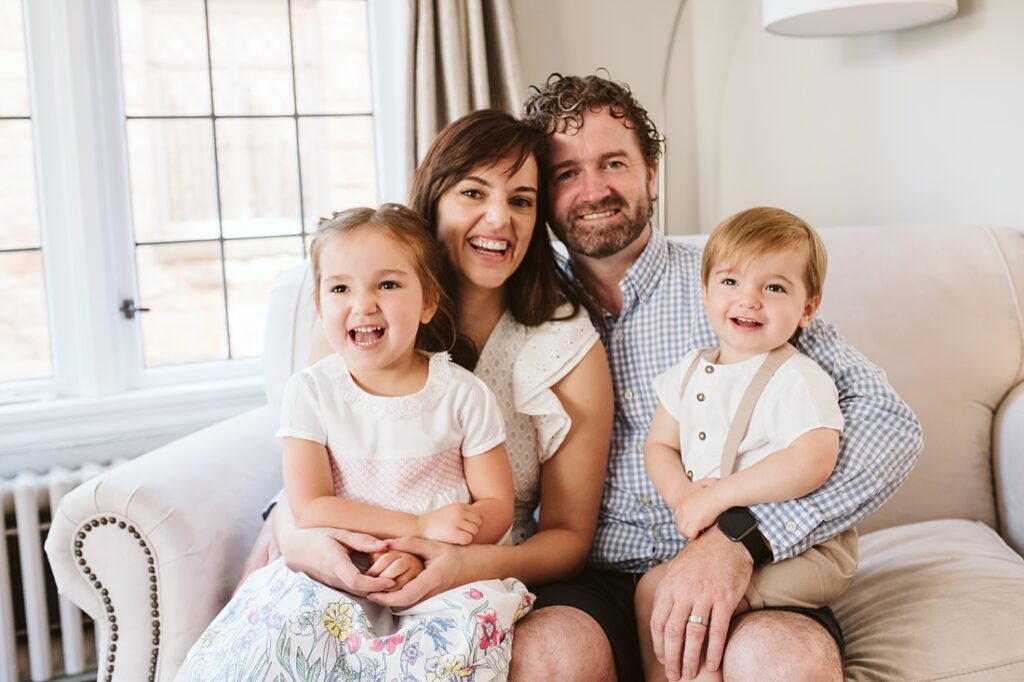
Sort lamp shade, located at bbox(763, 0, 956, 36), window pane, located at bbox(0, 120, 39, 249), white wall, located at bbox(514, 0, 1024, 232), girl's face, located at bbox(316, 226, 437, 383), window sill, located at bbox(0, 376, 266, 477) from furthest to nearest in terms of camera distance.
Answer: window pane, located at bbox(0, 120, 39, 249) → window sill, located at bbox(0, 376, 266, 477) → white wall, located at bbox(514, 0, 1024, 232) → lamp shade, located at bbox(763, 0, 956, 36) → girl's face, located at bbox(316, 226, 437, 383)

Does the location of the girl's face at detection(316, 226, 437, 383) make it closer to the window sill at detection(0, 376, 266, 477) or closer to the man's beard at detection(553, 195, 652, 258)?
the man's beard at detection(553, 195, 652, 258)

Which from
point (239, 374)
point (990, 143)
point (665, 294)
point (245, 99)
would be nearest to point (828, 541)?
point (665, 294)

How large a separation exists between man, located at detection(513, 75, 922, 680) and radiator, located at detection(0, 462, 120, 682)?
56.5 inches

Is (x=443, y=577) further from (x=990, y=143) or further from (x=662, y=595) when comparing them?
(x=990, y=143)

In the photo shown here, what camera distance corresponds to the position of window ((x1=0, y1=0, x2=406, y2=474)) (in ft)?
8.47

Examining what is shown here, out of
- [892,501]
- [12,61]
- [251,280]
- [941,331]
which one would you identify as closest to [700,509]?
[892,501]

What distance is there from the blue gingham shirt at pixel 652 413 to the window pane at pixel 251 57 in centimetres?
159

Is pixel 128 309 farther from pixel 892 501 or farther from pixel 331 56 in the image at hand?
pixel 892 501

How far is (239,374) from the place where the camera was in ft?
9.53

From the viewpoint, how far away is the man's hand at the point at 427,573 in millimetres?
1348

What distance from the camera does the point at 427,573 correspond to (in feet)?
4.47

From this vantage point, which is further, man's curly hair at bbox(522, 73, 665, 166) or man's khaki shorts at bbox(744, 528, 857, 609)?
man's curly hair at bbox(522, 73, 665, 166)

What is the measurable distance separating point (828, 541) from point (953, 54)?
4.31ft

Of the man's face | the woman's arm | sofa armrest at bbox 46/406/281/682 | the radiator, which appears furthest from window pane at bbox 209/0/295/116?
the woman's arm
